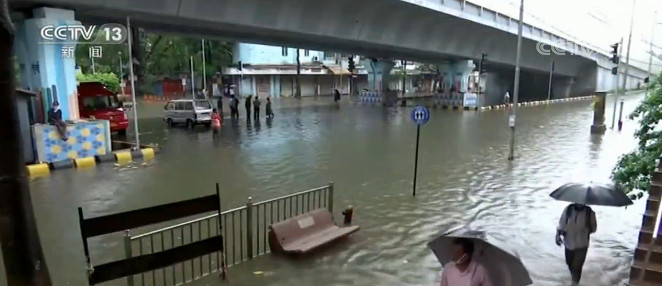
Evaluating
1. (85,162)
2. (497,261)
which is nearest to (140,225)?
(497,261)

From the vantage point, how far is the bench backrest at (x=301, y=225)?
787 centimetres

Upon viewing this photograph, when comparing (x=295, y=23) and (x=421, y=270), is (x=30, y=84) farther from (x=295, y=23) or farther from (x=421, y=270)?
(x=421, y=270)

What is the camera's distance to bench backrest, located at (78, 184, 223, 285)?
18.1ft

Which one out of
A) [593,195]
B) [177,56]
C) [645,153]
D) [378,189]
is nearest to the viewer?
[593,195]

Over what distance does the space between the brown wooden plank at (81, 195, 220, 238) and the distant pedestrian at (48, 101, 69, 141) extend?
35.9 feet

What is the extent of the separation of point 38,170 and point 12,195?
12311 millimetres

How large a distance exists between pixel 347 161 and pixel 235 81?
39503mm

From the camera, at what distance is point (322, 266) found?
7535mm

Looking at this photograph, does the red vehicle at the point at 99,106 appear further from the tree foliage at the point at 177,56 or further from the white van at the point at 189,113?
the tree foliage at the point at 177,56

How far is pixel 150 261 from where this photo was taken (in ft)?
19.6

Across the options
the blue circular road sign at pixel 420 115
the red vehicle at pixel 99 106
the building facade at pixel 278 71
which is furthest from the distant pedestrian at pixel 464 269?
the building facade at pixel 278 71

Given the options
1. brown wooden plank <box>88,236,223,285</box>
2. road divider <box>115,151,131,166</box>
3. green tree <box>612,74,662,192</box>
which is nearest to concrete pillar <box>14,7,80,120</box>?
road divider <box>115,151,131,166</box>

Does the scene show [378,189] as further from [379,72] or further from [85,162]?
[379,72]

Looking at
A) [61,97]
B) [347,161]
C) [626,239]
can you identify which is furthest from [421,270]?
[61,97]
